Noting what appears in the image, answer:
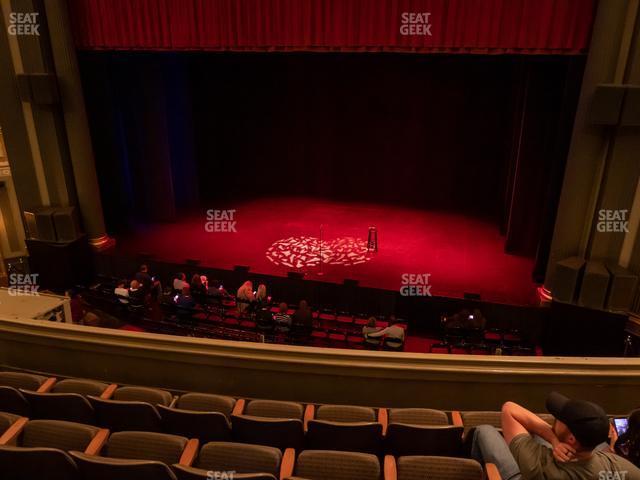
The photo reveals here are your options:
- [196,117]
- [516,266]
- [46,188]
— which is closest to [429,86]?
[516,266]

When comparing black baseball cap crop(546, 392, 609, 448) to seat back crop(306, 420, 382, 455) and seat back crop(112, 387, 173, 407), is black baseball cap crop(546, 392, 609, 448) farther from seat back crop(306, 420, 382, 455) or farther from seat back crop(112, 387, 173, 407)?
seat back crop(112, 387, 173, 407)

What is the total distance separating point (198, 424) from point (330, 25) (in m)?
6.69

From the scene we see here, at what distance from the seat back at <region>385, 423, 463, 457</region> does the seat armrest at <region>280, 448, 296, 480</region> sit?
0.62m

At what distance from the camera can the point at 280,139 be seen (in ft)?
51.0

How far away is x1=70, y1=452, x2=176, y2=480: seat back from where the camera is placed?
2795 mm

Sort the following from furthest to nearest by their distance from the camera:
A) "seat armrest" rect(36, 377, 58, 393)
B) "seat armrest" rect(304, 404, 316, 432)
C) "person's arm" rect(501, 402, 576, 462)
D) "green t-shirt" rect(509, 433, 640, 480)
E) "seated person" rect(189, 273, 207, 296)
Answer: "seated person" rect(189, 273, 207, 296), "seat armrest" rect(36, 377, 58, 393), "seat armrest" rect(304, 404, 316, 432), "person's arm" rect(501, 402, 576, 462), "green t-shirt" rect(509, 433, 640, 480)

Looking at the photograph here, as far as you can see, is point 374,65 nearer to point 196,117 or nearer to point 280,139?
point 280,139

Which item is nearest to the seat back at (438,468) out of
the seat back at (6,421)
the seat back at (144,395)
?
the seat back at (144,395)

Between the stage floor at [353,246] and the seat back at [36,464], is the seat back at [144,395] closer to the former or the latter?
the seat back at [36,464]

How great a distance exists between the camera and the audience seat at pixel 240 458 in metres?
3.10

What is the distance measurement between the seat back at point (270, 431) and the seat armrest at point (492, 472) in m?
1.16

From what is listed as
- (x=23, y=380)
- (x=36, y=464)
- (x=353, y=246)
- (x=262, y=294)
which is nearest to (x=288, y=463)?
(x=36, y=464)

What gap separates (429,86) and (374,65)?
4.99 ft

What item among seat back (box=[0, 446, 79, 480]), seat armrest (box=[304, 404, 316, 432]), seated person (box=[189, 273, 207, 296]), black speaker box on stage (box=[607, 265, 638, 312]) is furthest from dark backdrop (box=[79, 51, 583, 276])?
seat back (box=[0, 446, 79, 480])
